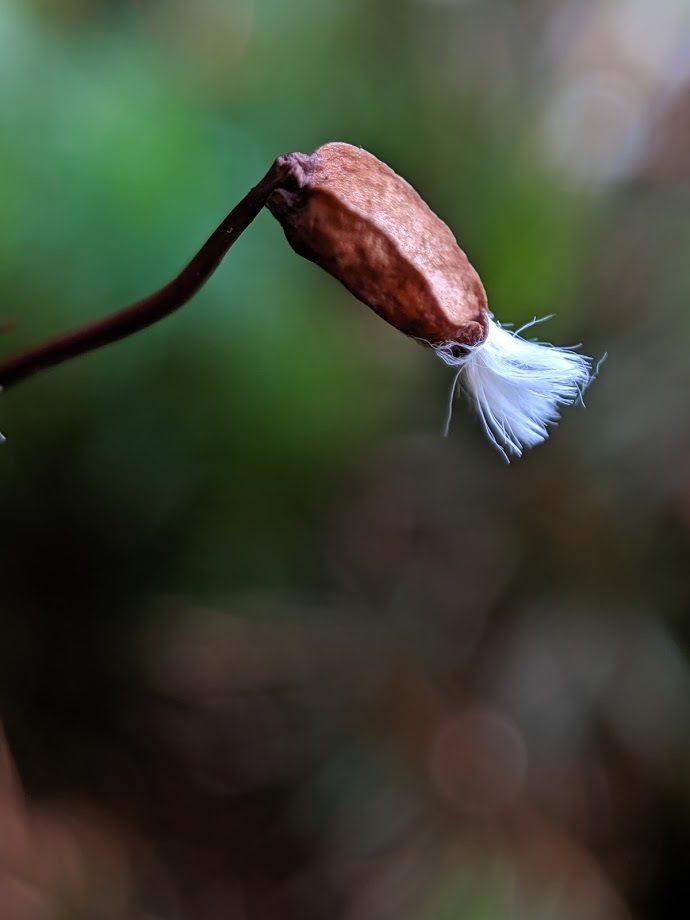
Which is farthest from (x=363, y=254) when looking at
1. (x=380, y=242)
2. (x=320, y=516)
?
(x=320, y=516)

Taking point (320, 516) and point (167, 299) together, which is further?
point (320, 516)

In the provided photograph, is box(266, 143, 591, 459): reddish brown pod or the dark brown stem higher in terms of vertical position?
box(266, 143, 591, 459): reddish brown pod

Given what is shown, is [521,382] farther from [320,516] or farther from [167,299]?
[320,516]

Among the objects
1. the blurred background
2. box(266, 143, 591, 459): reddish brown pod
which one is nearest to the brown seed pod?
box(266, 143, 591, 459): reddish brown pod

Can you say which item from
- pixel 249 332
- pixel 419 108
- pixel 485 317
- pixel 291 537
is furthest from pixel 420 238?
pixel 419 108

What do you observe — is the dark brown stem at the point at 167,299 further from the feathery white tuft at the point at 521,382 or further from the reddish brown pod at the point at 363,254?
the feathery white tuft at the point at 521,382

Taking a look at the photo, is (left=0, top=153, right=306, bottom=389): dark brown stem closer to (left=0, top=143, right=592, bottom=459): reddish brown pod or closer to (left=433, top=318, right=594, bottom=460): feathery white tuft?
(left=0, top=143, right=592, bottom=459): reddish brown pod

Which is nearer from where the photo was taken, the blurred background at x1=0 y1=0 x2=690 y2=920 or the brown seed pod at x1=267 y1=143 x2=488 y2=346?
the brown seed pod at x1=267 y1=143 x2=488 y2=346

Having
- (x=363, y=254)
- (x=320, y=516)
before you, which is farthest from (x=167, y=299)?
(x=320, y=516)
